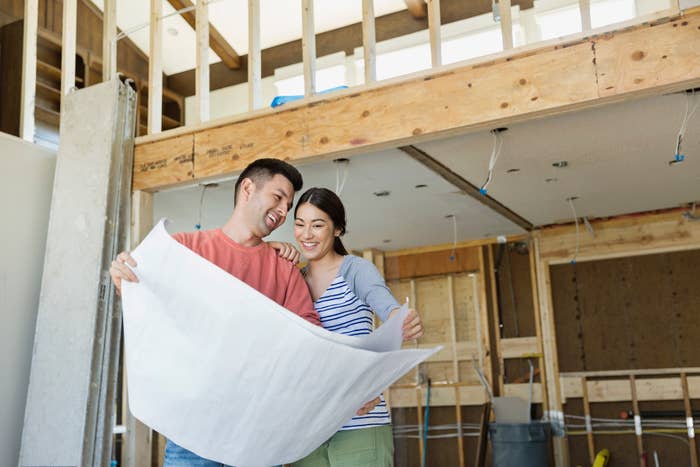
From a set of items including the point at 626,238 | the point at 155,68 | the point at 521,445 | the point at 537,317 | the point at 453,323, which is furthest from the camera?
the point at 453,323

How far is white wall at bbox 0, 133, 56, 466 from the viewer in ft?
13.3

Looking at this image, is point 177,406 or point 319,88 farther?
point 319,88

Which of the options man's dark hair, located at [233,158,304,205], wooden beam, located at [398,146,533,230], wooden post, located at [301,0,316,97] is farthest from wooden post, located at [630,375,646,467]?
man's dark hair, located at [233,158,304,205]

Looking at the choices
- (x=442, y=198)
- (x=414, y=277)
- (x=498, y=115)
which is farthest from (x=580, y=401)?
(x=498, y=115)

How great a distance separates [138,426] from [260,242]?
2.59 metres

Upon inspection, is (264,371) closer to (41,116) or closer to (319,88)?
(41,116)

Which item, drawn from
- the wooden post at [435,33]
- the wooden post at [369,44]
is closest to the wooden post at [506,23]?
the wooden post at [435,33]

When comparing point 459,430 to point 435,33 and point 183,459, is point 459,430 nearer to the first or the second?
point 435,33

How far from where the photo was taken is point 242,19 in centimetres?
820

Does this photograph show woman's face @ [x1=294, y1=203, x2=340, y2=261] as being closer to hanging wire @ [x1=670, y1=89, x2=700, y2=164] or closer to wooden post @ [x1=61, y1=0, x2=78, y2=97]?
hanging wire @ [x1=670, y1=89, x2=700, y2=164]

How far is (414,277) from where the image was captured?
280 inches

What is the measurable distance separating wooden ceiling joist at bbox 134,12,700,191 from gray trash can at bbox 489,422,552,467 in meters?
3.18

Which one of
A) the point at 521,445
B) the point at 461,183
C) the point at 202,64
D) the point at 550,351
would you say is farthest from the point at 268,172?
the point at 550,351

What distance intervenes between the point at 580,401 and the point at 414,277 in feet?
6.50
